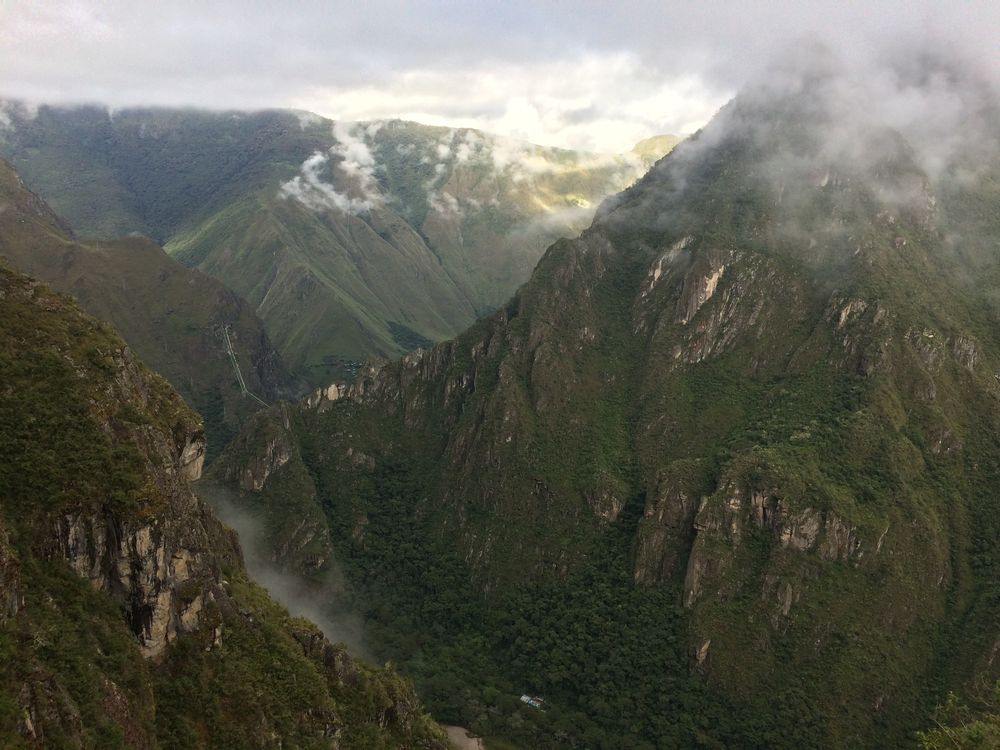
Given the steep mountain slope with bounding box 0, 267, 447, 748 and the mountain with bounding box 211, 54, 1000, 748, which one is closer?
the steep mountain slope with bounding box 0, 267, 447, 748

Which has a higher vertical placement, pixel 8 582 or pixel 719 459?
pixel 8 582

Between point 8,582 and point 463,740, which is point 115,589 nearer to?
point 8,582

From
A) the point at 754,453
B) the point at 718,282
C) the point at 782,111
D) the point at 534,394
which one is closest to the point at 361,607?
the point at 534,394

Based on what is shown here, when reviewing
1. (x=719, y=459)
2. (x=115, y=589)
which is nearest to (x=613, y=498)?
(x=719, y=459)

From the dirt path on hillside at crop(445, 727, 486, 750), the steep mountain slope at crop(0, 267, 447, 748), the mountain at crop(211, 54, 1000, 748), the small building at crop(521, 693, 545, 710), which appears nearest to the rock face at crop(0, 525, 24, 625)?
the steep mountain slope at crop(0, 267, 447, 748)

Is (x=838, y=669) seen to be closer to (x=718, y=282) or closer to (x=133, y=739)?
(x=718, y=282)

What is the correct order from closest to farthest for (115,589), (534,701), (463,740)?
(115,589)
(463,740)
(534,701)

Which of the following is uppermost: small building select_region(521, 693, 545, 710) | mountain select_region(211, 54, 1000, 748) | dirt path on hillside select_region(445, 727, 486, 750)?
mountain select_region(211, 54, 1000, 748)

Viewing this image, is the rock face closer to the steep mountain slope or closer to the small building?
the steep mountain slope
